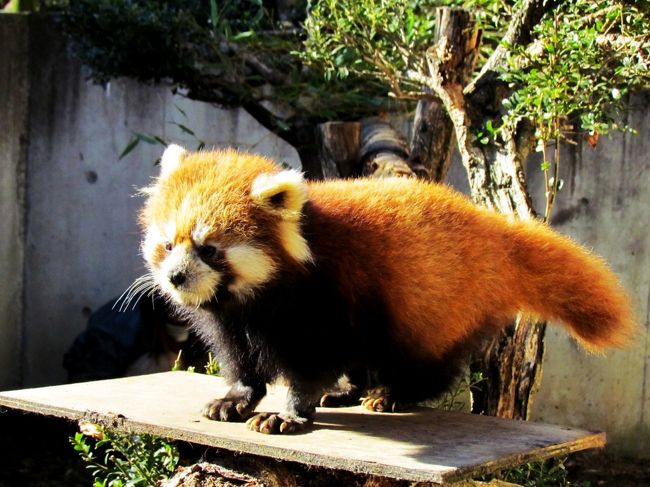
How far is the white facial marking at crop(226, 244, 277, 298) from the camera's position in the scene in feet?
8.48

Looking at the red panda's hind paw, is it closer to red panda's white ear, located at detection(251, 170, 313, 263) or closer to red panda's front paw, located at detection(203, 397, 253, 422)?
red panda's front paw, located at detection(203, 397, 253, 422)

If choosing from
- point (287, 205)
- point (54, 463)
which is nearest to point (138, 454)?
point (287, 205)

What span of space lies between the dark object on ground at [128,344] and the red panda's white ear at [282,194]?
294 cm

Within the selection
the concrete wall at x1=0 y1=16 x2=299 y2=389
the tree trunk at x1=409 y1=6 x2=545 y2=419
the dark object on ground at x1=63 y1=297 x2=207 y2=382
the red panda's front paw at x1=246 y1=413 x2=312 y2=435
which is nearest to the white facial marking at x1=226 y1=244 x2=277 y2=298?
the red panda's front paw at x1=246 y1=413 x2=312 y2=435

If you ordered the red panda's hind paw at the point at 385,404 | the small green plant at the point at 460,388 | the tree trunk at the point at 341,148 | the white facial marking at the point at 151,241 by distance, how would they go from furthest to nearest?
the tree trunk at the point at 341,148, the small green plant at the point at 460,388, the red panda's hind paw at the point at 385,404, the white facial marking at the point at 151,241

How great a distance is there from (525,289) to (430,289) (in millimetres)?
375

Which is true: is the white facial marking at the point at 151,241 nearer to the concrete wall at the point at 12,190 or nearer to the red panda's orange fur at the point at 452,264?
the red panda's orange fur at the point at 452,264

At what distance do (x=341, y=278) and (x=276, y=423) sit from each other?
439 mm

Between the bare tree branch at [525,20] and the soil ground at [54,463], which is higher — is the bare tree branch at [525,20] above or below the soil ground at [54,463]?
above

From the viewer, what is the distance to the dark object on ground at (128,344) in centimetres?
550

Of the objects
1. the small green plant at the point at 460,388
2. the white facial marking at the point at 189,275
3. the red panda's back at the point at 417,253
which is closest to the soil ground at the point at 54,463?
the small green plant at the point at 460,388

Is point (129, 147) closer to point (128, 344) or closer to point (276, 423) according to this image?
point (128, 344)

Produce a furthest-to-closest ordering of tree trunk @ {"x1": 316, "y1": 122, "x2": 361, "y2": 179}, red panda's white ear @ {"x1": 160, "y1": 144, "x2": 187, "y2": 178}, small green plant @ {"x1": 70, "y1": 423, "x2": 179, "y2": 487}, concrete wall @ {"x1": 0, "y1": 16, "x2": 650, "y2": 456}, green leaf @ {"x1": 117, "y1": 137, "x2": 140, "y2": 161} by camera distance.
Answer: concrete wall @ {"x1": 0, "y1": 16, "x2": 650, "y2": 456} → green leaf @ {"x1": 117, "y1": 137, "x2": 140, "y2": 161} → tree trunk @ {"x1": 316, "y1": 122, "x2": 361, "y2": 179} → small green plant @ {"x1": 70, "y1": 423, "x2": 179, "y2": 487} → red panda's white ear @ {"x1": 160, "y1": 144, "x2": 187, "y2": 178}

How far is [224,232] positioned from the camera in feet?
8.46
